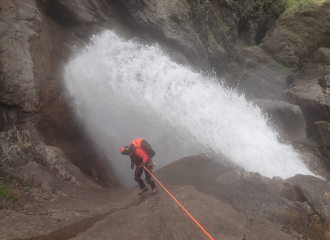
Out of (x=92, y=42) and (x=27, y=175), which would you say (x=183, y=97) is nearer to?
(x=92, y=42)

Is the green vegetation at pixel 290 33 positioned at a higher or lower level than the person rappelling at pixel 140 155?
higher

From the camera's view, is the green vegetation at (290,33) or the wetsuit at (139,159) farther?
the green vegetation at (290,33)

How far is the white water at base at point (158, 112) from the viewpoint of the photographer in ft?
28.4

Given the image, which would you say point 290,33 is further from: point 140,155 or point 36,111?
point 36,111

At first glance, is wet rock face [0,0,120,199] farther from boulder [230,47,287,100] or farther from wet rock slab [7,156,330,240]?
boulder [230,47,287,100]

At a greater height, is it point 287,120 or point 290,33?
point 290,33

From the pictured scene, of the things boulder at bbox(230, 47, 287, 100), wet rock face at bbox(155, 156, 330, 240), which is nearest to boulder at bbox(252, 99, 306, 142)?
boulder at bbox(230, 47, 287, 100)

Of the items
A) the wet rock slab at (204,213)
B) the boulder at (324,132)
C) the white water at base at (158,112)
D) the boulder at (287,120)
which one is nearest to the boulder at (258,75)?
the boulder at (287,120)

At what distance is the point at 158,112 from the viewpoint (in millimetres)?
9875

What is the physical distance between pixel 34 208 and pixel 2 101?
128 inches

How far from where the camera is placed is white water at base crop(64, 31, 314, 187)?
867 cm

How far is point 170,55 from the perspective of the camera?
12.8m

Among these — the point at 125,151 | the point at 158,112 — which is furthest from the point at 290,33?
the point at 125,151

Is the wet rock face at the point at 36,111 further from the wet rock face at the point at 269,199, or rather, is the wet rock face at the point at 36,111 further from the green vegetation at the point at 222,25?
the green vegetation at the point at 222,25
